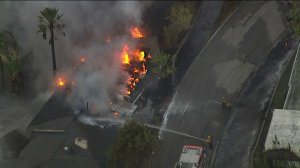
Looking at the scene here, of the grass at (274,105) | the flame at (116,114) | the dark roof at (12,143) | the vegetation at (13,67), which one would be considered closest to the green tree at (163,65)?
the flame at (116,114)

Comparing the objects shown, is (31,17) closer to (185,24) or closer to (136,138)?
(185,24)

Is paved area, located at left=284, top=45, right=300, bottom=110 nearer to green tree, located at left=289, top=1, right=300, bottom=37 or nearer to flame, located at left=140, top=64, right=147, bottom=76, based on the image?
green tree, located at left=289, top=1, right=300, bottom=37

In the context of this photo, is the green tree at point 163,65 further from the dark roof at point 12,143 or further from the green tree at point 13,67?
the green tree at point 13,67

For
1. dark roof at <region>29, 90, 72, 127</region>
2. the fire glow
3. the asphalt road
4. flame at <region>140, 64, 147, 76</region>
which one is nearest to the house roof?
the asphalt road

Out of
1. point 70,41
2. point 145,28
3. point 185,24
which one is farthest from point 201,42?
point 70,41

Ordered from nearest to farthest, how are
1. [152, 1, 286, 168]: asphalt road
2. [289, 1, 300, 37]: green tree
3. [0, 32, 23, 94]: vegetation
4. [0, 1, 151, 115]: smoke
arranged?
[152, 1, 286, 168]: asphalt road → [289, 1, 300, 37]: green tree → [0, 32, 23, 94]: vegetation → [0, 1, 151, 115]: smoke
